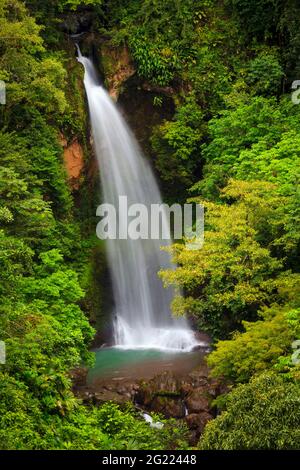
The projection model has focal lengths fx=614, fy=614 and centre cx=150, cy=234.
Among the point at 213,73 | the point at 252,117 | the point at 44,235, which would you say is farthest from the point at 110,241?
the point at 213,73

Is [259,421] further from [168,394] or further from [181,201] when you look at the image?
[181,201]

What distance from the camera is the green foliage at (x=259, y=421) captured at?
884 cm

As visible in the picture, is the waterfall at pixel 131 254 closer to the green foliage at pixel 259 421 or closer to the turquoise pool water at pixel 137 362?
the turquoise pool water at pixel 137 362

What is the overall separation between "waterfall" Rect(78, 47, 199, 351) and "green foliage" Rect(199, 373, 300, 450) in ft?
26.9

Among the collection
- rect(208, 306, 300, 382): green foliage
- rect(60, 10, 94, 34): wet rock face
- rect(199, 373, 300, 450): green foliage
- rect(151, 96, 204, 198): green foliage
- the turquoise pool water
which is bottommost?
the turquoise pool water

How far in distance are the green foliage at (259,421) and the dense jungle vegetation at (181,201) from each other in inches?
0.8

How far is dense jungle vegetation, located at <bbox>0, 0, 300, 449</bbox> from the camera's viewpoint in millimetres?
9875

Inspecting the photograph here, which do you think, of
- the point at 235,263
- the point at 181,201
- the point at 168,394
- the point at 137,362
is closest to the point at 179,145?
the point at 181,201

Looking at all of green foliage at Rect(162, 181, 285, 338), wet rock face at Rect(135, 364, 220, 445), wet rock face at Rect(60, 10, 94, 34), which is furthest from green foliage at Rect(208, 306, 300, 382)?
wet rock face at Rect(60, 10, 94, 34)

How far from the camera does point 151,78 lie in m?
22.0

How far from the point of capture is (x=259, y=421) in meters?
9.07

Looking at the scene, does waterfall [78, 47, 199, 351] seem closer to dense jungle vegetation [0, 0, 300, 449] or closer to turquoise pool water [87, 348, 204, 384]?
turquoise pool water [87, 348, 204, 384]

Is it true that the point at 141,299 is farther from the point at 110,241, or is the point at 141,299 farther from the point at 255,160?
the point at 255,160

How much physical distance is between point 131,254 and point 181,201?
2.93m
